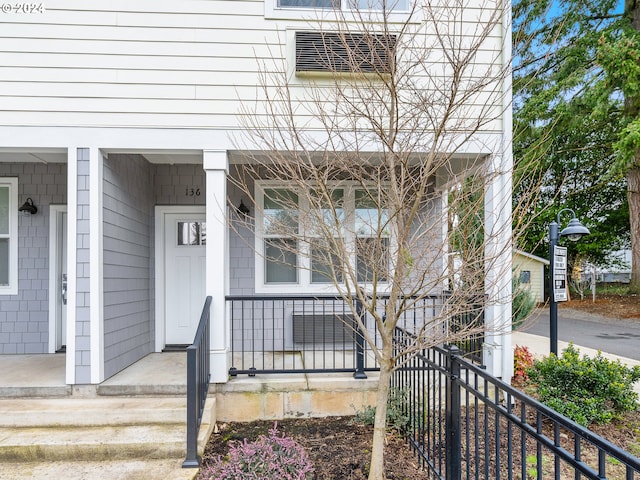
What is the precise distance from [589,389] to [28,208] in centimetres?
643

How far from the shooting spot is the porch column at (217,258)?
398 cm

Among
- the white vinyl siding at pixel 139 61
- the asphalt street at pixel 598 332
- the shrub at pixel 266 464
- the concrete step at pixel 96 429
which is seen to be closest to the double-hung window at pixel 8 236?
the white vinyl siding at pixel 139 61

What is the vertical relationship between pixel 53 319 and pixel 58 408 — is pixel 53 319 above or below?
above

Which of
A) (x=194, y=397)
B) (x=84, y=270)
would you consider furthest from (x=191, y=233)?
(x=194, y=397)

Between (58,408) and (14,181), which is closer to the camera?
(58,408)

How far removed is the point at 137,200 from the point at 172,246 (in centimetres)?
83

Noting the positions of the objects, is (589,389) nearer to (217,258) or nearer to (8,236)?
(217,258)

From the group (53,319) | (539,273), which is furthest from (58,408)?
(539,273)

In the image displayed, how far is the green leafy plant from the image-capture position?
11.6 ft

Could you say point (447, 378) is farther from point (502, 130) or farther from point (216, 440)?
point (502, 130)

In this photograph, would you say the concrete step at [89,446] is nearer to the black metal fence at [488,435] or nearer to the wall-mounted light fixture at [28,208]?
the black metal fence at [488,435]

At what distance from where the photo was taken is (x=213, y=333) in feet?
13.1

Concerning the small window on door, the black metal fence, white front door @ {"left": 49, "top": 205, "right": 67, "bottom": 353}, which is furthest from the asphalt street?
white front door @ {"left": 49, "top": 205, "right": 67, "bottom": 353}

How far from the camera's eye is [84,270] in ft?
12.8
